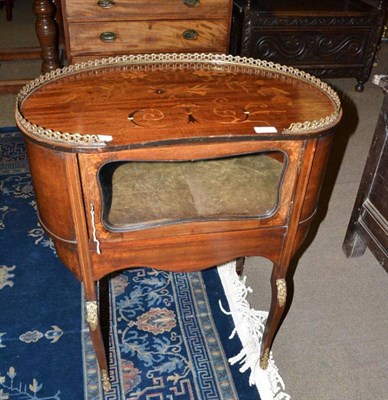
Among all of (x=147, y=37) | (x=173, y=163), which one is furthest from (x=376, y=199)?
(x=147, y=37)

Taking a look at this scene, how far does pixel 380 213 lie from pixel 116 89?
3.58 feet

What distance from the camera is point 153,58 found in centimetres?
162

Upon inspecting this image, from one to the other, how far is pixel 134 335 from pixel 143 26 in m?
1.44

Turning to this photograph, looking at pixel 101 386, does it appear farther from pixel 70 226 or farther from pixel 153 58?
pixel 153 58

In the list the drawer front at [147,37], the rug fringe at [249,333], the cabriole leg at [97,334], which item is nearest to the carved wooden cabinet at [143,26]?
the drawer front at [147,37]

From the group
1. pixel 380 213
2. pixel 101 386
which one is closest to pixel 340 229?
pixel 380 213

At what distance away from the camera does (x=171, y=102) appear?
1352 millimetres

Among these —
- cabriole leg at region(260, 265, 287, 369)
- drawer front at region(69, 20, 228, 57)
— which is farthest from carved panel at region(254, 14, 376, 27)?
cabriole leg at region(260, 265, 287, 369)

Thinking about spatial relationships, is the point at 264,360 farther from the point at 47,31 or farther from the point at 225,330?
the point at 47,31

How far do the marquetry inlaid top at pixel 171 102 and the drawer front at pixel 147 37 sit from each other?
0.81 meters

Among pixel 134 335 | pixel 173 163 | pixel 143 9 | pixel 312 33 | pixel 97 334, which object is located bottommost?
pixel 134 335

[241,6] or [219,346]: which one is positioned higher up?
[241,6]

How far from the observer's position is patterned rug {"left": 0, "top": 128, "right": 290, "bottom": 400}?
1.57 meters

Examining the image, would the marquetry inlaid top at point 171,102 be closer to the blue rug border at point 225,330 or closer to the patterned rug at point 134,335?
the blue rug border at point 225,330
